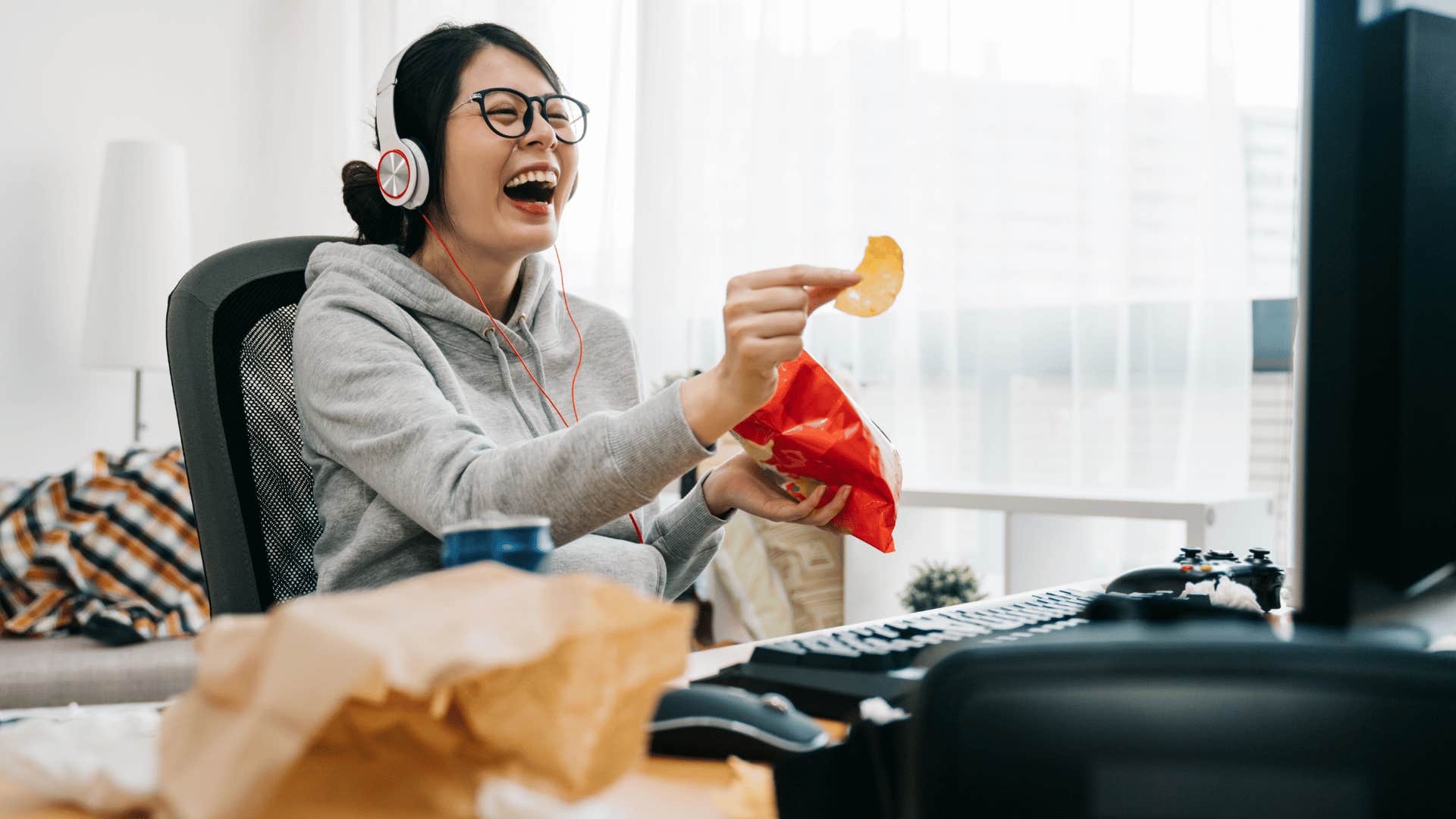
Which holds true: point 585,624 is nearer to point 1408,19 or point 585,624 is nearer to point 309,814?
point 309,814

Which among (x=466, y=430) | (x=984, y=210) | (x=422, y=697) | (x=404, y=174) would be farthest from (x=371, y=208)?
(x=984, y=210)

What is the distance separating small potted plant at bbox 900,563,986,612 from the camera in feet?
8.31

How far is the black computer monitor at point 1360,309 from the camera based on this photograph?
50cm

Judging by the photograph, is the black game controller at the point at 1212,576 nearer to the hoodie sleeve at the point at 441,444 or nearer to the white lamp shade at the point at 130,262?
the hoodie sleeve at the point at 441,444

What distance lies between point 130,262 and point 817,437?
2.81 meters

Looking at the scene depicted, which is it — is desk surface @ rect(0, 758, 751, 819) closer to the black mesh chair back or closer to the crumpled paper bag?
the crumpled paper bag

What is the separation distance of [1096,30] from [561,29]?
1713mm

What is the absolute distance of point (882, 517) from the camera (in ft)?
3.33

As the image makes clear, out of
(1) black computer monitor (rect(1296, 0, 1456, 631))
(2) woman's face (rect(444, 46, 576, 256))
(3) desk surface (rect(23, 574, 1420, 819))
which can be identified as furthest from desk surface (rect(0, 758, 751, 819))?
(2) woman's face (rect(444, 46, 576, 256))

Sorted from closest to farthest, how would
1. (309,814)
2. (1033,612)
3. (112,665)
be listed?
(309,814) < (1033,612) < (112,665)

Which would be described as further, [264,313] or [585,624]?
[264,313]

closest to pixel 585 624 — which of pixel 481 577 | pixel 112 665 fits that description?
pixel 481 577

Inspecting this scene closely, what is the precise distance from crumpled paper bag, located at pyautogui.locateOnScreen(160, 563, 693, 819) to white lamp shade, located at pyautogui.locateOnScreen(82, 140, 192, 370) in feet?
10.0

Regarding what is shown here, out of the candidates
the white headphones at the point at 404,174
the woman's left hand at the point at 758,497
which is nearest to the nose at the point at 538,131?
the white headphones at the point at 404,174
